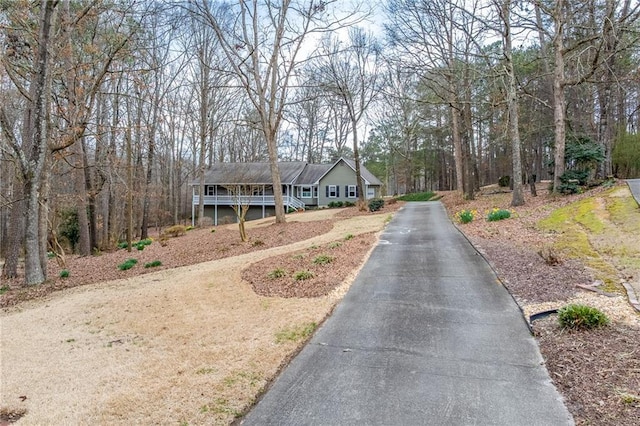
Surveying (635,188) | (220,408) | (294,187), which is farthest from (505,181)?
(220,408)

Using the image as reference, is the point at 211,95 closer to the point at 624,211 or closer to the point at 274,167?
the point at 274,167

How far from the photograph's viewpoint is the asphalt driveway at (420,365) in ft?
11.0

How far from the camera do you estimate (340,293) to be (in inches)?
269

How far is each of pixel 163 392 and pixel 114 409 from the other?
0.43 m

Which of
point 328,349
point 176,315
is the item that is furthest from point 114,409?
point 176,315

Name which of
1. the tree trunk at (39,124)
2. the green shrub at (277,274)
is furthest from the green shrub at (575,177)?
the tree trunk at (39,124)

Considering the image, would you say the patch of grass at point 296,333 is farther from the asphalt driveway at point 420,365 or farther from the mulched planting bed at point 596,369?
the mulched planting bed at point 596,369

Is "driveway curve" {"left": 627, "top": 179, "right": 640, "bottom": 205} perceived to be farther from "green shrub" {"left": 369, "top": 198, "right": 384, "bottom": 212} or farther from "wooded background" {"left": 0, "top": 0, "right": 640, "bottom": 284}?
"green shrub" {"left": 369, "top": 198, "right": 384, "bottom": 212}

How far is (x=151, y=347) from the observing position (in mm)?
5055

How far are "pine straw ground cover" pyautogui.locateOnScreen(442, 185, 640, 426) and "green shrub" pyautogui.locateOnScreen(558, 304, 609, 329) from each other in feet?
0.29

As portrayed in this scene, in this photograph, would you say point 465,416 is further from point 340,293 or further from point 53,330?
point 53,330


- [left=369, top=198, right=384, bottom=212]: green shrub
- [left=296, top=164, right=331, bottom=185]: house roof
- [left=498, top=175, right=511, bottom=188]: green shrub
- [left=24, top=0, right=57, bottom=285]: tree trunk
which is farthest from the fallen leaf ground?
[left=296, top=164, right=331, bottom=185]: house roof

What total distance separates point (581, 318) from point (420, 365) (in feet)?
7.22

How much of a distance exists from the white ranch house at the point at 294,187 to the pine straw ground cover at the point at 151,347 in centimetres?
2423
